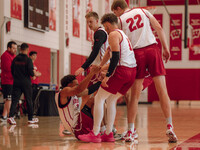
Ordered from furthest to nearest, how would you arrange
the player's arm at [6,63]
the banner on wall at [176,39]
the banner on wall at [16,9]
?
the banner on wall at [176,39] → the banner on wall at [16,9] → the player's arm at [6,63]

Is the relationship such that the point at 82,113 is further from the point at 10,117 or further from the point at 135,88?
the point at 10,117

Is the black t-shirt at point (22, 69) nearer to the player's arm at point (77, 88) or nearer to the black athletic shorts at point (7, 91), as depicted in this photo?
the black athletic shorts at point (7, 91)

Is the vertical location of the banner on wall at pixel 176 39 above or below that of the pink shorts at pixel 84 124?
above

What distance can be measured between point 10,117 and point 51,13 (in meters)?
5.80

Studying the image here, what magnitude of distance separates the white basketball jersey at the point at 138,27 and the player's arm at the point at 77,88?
0.62 metres

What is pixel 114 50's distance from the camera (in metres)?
4.58

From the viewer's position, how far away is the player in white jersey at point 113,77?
15.1 feet

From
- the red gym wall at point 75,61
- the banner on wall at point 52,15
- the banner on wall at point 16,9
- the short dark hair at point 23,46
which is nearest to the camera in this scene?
the short dark hair at point 23,46

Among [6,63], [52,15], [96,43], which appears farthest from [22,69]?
[52,15]

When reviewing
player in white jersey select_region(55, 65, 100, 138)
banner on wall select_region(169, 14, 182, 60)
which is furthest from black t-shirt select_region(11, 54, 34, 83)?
banner on wall select_region(169, 14, 182, 60)

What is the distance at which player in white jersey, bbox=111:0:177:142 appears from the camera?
4809 millimetres

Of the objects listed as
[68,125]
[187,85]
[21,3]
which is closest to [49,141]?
[68,125]

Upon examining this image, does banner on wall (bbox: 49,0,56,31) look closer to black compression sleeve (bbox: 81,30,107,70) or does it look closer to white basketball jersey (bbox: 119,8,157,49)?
black compression sleeve (bbox: 81,30,107,70)

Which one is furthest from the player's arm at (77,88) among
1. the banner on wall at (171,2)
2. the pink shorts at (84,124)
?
the banner on wall at (171,2)
